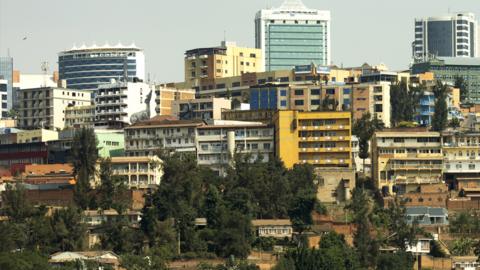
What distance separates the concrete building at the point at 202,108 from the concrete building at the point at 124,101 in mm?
7378

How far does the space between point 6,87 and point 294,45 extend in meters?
26.3

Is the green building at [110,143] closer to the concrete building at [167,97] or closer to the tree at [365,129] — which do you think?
the concrete building at [167,97]

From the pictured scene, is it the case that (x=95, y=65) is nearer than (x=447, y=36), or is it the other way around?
(x=95, y=65)

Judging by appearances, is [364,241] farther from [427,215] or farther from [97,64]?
[97,64]

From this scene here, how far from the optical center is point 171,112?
111312 millimetres

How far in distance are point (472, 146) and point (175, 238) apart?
21.4 m

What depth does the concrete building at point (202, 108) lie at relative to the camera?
344 ft

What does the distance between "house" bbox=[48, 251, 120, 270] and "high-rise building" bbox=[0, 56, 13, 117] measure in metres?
67.0

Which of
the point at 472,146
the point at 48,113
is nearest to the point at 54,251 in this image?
the point at 472,146

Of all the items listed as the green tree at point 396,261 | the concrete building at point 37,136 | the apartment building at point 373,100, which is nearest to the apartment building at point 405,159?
the green tree at point 396,261

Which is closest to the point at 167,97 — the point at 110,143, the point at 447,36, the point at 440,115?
the point at 110,143

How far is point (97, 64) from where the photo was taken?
15900 cm

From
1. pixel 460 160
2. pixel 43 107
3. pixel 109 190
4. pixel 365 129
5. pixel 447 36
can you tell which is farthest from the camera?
pixel 447 36

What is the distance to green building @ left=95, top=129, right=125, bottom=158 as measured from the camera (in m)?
101
